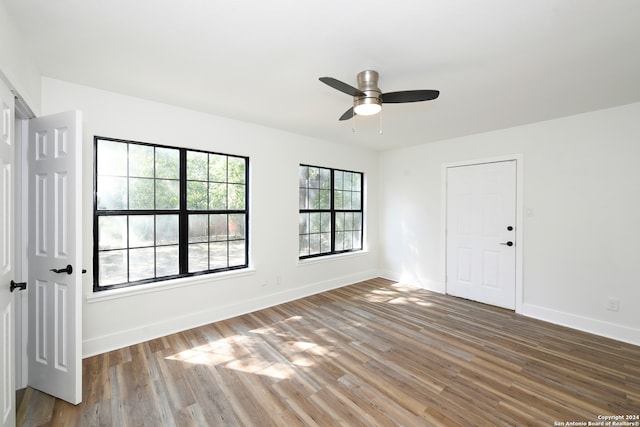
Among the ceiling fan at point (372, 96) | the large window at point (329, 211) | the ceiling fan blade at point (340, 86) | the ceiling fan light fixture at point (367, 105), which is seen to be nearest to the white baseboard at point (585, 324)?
the large window at point (329, 211)

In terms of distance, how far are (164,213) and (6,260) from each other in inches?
58.4

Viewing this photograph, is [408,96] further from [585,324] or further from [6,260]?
[585,324]

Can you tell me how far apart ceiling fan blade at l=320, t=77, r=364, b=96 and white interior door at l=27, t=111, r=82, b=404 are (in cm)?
170

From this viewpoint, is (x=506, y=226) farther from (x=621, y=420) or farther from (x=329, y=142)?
(x=329, y=142)

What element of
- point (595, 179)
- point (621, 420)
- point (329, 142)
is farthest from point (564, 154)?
point (329, 142)

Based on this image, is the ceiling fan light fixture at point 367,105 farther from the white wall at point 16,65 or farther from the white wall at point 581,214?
the white wall at point 581,214

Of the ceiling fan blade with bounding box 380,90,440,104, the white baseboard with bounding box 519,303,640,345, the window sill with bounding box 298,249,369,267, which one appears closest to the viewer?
the ceiling fan blade with bounding box 380,90,440,104

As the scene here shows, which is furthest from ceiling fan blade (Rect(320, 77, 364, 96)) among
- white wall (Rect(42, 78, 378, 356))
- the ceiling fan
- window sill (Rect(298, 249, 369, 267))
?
window sill (Rect(298, 249, 369, 267))

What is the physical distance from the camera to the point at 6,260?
5.20 feet

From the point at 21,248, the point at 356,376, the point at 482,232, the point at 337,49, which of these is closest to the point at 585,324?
the point at 482,232

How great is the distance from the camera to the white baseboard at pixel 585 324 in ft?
Answer: 9.62

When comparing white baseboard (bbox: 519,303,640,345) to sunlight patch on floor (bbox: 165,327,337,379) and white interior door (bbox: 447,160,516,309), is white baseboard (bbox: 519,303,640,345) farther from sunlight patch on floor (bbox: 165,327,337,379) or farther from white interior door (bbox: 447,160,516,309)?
sunlight patch on floor (bbox: 165,327,337,379)

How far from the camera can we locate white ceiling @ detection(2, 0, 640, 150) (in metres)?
1.56

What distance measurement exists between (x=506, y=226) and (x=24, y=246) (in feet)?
16.6
